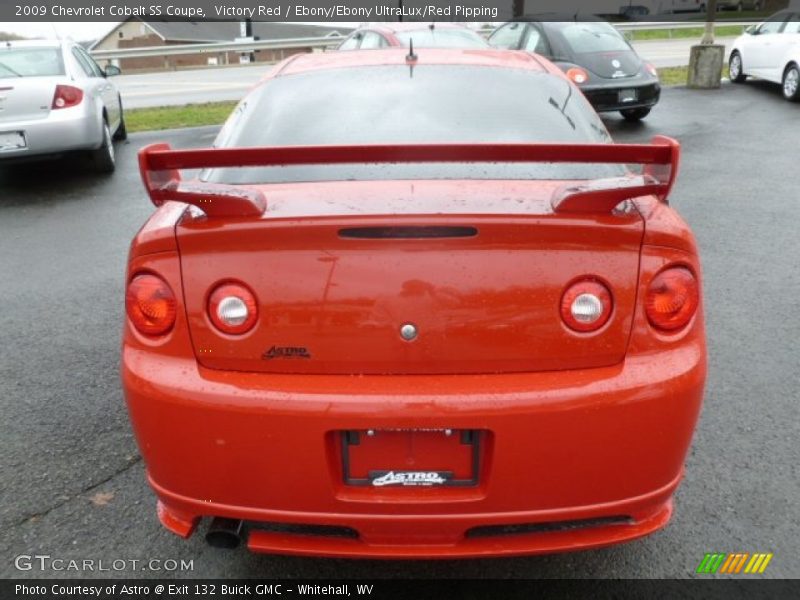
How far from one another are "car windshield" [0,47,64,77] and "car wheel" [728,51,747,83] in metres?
12.7

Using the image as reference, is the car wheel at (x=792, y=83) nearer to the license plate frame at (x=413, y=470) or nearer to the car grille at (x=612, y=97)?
the car grille at (x=612, y=97)

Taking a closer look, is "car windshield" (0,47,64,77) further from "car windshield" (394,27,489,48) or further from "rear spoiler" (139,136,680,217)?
"rear spoiler" (139,136,680,217)

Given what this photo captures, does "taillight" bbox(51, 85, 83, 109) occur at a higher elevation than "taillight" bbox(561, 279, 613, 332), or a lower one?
lower

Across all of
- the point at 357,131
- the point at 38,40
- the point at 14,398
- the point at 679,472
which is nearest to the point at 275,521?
the point at 679,472

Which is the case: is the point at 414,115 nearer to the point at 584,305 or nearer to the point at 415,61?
the point at 415,61

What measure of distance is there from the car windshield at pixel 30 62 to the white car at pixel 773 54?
11533 mm

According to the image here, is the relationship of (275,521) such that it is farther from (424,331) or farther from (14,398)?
(14,398)

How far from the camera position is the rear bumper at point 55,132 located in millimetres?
7678

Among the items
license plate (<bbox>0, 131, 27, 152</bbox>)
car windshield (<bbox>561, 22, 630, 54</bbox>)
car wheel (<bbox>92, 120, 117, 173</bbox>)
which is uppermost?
car windshield (<bbox>561, 22, 630, 54</bbox>)

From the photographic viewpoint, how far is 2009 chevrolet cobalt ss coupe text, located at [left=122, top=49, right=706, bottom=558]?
200 centimetres

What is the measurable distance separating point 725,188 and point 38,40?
7972 millimetres

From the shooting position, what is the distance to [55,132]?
780 centimetres

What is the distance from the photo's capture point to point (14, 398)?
12.1 feet

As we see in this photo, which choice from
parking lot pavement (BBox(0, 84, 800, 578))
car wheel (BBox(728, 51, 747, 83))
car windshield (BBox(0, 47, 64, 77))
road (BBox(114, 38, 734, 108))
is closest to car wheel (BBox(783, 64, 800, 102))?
car wheel (BBox(728, 51, 747, 83))
